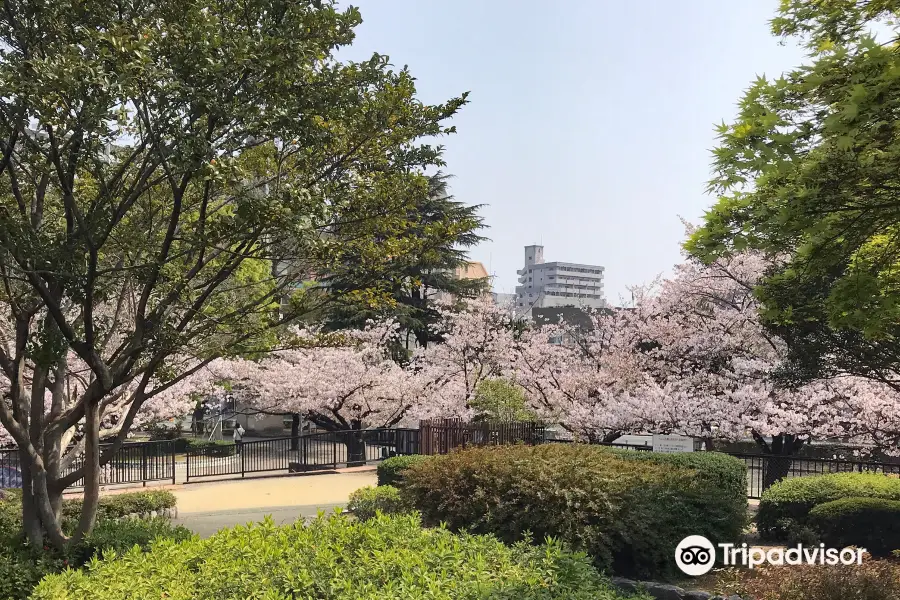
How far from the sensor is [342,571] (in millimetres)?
4039

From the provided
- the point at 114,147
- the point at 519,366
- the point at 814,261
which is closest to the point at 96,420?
the point at 114,147

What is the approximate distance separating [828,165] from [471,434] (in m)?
12.8

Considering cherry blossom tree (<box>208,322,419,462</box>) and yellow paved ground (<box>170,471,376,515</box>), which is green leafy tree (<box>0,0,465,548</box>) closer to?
yellow paved ground (<box>170,471,376,515</box>)

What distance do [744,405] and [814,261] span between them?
33.1ft

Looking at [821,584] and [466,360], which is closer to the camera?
[821,584]

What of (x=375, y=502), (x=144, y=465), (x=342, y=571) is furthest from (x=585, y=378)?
(x=342, y=571)

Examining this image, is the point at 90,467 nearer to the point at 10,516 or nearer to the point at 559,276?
the point at 10,516

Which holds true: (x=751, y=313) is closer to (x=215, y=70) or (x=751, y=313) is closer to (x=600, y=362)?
(x=600, y=362)

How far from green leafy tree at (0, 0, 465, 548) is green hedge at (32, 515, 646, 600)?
193 centimetres

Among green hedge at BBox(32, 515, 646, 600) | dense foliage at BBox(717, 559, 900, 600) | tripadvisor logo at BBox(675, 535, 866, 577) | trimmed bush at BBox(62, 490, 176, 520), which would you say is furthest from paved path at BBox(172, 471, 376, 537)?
dense foliage at BBox(717, 559, 900, 600)

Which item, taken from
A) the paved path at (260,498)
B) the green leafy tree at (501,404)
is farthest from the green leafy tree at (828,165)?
the green leafy tree at (501,404)

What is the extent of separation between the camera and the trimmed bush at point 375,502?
926 cm

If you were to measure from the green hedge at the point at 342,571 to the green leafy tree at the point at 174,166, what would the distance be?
6.34 feet

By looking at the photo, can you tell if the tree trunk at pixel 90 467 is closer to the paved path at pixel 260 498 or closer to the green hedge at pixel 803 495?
the paved path at pixel 260 498
